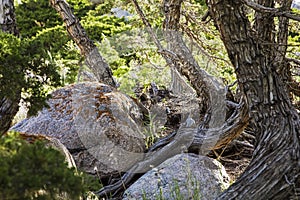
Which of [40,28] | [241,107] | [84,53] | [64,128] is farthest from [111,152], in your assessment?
[40,28]

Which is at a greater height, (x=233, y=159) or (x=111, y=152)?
(x=111, y=152)

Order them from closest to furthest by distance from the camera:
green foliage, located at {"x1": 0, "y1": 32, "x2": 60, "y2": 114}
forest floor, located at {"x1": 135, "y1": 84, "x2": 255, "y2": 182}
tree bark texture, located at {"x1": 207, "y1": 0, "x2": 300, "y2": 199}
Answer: green foliage, located at {"x1": 0, "y1": 32, "x2": 60, "y2": 114}
tree bark texture, located at {"x1": 207, "y1": 0, "x2": 300, "y2": 199}
forest floor, located at {"x1": 135, "y1": 84, "x2": 255, "y2": 182}

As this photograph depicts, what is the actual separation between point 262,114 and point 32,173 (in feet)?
6.01

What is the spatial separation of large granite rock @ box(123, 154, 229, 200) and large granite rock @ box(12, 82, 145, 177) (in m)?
0.64

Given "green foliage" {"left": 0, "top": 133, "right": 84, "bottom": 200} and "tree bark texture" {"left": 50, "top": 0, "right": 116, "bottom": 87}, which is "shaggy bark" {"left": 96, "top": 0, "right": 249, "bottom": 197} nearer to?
"tree bark texture" {"left": 50, "top": 0, "right": 116, "bottom": 87}

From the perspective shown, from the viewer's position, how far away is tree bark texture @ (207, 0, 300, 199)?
2.68 meters

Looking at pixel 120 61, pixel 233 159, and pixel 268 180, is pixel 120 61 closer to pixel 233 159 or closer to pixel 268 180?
pixel 233 159

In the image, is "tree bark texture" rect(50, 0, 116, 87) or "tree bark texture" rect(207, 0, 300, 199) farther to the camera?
"tree bark texture" rect(50, 0, 116, 87)

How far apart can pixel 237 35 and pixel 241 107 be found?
3.50 feet

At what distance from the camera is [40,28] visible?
1349cm

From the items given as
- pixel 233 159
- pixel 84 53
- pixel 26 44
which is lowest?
pixel 233 159

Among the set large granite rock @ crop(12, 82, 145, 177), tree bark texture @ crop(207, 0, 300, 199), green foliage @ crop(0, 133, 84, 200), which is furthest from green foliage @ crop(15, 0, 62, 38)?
green foliage @ crop(0, 133, 84, 200)

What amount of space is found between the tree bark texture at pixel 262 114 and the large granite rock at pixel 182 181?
71 centimetres

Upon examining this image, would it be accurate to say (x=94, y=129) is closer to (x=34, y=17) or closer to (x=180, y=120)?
(x=180, y=120)
